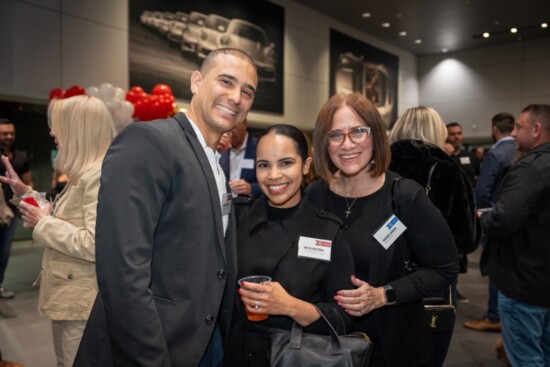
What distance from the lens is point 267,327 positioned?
1.53m

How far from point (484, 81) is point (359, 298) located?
13067 millimetres

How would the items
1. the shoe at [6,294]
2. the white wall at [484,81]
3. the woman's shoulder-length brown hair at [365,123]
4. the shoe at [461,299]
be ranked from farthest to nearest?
the white wall at [484,81]
the shoe at [461,299]
the shoe at [6,294]
the woman's shoulder-length brown hair at [365,123]

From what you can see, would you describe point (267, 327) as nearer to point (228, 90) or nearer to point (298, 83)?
point (228, 90)

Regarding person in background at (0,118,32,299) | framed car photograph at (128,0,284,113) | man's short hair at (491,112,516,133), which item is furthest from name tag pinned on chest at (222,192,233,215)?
framed car photograph at (128,0,284,113)

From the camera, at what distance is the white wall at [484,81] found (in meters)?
11.9

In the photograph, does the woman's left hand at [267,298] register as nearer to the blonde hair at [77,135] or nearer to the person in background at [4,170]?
the blonde hair at [77,135]

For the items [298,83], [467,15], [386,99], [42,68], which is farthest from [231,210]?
[386,99]

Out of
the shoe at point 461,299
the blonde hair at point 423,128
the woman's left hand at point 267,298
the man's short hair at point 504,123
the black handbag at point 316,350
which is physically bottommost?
the shoe at point 461,299

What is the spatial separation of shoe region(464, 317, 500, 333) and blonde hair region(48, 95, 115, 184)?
359 centimetres

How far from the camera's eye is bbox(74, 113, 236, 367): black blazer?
105 centimetres

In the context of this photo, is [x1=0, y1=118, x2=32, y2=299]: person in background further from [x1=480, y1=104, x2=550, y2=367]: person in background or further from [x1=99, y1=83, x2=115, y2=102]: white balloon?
[x1=480, y1=104, x2=550, y2=367]: person in background

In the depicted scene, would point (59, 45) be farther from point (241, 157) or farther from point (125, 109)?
point (241, 157)

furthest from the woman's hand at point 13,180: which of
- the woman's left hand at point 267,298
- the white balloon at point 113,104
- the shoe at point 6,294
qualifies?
the shoe at point 6,294

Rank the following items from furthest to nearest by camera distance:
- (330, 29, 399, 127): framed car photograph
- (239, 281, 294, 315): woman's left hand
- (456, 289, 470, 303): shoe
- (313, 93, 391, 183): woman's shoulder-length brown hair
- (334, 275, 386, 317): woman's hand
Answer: (330, 29, 399, 127): framed car photograph, (456, 289, 470, 303): shoe, (313, 93, 391, 183): woman's shoulder-length brown hair, (334, 275, 386, 317): woman's hand, (239, 281, 294, 315): woman's left hand
